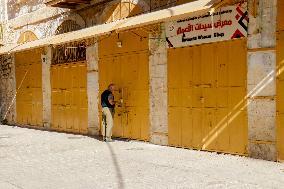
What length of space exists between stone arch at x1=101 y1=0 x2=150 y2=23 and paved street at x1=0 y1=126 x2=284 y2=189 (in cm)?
405

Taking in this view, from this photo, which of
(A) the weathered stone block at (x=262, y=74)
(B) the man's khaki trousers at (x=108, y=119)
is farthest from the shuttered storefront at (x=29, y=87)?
(A) the weathered stone block at (x=262, y=74)

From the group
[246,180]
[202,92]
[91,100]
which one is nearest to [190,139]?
[202,92]

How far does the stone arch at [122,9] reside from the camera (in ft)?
42.0

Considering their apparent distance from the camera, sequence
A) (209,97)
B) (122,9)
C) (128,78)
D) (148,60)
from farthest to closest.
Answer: (122,9) → (128,78) → (148,60) → (209,97)

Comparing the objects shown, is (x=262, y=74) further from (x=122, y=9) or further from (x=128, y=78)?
(x=122, y=9)

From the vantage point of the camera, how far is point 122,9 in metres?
13.6

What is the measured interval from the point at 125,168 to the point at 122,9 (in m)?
6.53

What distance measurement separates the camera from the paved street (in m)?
7.23

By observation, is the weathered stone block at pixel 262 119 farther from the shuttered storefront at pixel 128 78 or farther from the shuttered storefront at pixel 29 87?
the shuttered storefront at pixel 29 87

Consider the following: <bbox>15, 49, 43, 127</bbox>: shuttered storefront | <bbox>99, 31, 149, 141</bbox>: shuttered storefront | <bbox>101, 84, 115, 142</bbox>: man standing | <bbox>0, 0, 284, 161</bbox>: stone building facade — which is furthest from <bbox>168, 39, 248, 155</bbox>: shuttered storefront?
<bbox>15, 49, 43, 127</bbox>: shuttered storefront

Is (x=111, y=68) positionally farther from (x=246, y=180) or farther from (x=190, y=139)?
(x=246, y=180)

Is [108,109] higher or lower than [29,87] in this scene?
lower

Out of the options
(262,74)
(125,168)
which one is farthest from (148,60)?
(125,168)

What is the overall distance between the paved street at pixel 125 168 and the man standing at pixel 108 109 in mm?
633
